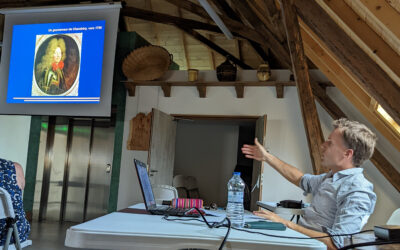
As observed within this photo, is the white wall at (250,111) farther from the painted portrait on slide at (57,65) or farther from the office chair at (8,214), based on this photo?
the office chair at (8,214)

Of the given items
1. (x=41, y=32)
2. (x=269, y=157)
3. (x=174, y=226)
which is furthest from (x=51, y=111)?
(x=174, y=226)

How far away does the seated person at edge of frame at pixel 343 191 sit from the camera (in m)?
1.92

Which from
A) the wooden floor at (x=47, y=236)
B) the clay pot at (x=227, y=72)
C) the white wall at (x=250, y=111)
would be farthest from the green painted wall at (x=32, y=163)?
the clay pot at (x=227, y=72)

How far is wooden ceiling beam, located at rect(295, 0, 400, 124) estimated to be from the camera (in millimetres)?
2779

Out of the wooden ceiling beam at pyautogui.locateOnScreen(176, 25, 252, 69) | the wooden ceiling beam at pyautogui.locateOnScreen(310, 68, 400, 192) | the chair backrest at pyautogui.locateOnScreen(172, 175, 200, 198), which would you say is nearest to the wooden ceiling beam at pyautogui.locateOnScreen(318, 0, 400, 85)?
the wooden ceiling beam at pyautogui.locateOnScreen(310, 68, 400, 192)

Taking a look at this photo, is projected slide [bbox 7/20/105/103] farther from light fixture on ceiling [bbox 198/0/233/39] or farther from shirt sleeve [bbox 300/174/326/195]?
shirt sleeve [bbox 300/174/326/195]

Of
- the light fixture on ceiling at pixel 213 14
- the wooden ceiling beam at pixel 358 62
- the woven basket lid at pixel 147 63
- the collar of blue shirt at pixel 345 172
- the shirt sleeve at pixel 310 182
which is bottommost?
the shirt sleeve at pixel 310 182

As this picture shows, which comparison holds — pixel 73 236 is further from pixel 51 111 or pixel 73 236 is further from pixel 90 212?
pixel 90 212

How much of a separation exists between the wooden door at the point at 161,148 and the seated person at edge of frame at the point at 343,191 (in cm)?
388

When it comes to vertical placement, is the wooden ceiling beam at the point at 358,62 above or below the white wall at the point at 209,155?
above

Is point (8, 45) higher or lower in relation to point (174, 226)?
higher

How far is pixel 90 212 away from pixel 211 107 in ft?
9.60

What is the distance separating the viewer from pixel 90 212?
24.0 feet

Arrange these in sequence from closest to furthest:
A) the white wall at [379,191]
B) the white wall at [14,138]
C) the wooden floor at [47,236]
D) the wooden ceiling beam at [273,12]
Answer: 1. the wooden ceiling beam at [273,12]
2. the wooden floor at [47,236]
3. the white wall at [379,191]
4. the white wall at [14,138]
